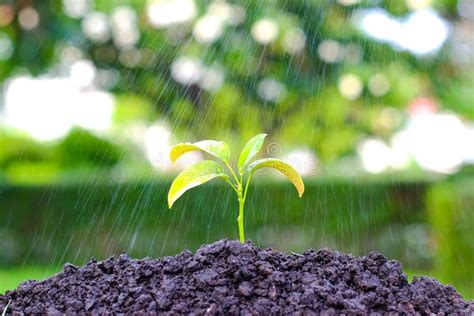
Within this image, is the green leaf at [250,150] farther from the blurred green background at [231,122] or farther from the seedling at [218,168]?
the blurred green background at [231,122]

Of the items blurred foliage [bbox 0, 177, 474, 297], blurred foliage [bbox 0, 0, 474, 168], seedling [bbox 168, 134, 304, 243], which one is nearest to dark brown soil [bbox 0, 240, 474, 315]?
seedling [bbox 168, 134, 304, 243]

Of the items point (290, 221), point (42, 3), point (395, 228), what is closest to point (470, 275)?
point (395, 228)

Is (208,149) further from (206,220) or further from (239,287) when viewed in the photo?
(206,220)

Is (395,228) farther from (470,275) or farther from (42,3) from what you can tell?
(42,3)

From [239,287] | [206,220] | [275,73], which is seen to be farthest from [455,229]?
[239,287]

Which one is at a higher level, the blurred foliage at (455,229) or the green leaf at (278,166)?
the blurred foliage at (455,229)

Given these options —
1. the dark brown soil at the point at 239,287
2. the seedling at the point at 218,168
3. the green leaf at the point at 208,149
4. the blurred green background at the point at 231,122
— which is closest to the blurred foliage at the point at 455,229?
the blurred green background at the point at 231,122

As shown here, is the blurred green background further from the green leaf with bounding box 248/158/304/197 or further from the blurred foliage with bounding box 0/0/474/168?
the green leaf with bounding box 248/158/304/197
